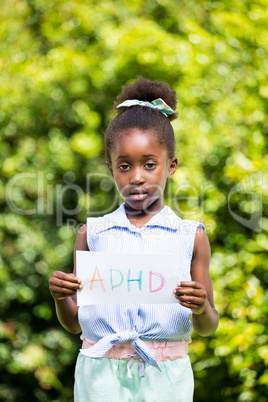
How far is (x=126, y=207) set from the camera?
2123 millimetres

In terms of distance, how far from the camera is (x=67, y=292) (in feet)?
5.98

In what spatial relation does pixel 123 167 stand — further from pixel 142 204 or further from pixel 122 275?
pixel 122 275

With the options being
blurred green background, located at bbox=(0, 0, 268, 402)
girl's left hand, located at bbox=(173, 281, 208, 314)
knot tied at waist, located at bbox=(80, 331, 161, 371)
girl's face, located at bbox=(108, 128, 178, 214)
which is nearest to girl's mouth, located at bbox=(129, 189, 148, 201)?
girl's face, located at bbox=(108, 128, 178, 214)

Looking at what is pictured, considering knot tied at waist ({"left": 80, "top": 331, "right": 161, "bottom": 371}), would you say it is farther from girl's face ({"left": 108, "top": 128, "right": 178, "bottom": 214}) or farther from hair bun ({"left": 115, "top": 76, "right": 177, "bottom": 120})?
hair bun ({"left": 115, "top": 76, "right": 177, "bottom": 120})

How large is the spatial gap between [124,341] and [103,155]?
1886 mm

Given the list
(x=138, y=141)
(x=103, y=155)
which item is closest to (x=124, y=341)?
(x=138, y=141)

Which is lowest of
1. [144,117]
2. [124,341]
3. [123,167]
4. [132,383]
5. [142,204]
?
[132,383]

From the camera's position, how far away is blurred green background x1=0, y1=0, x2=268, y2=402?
3.21 meters

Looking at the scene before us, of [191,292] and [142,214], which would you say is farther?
[142,214]

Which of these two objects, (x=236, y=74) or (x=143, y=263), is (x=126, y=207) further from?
(x=236, y=74)

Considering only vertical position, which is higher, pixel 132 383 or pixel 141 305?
pixel 141 305

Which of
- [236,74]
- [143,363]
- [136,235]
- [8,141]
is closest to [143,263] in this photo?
[136,235]

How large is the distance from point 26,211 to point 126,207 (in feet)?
5.62

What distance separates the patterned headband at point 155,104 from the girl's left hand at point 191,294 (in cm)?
76
